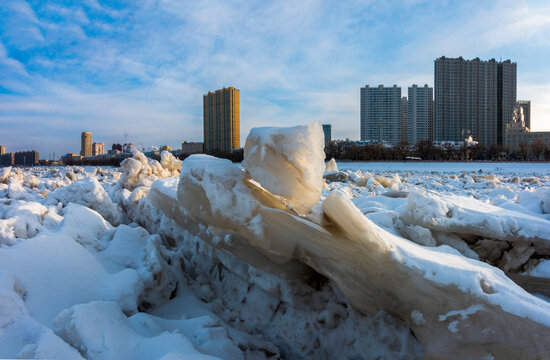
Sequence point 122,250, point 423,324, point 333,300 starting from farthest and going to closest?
point 122,250 → point 333,300 → point 423,324

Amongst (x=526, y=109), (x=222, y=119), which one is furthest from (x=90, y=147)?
(x=526, y=109)

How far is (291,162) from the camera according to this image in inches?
77.1

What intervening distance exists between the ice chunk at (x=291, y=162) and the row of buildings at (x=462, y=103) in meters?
79.5

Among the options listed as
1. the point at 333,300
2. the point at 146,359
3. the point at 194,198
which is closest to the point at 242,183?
the point at 194,198

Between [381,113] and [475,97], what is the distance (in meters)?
22.8

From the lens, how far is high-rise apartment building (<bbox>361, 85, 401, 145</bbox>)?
84500 mm

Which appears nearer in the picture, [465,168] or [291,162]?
[291,162]

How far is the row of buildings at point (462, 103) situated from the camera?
79.9 metres

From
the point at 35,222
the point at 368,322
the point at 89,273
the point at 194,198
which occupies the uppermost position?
the point at 194,198

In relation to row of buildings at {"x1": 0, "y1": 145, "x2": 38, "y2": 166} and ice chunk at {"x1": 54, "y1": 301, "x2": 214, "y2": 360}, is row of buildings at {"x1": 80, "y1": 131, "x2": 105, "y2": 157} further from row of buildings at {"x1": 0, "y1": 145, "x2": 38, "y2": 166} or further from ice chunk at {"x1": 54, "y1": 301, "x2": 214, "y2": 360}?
ice chunk at {"x1": 54, "y1": 301, "x2": 214, "y2": 360}

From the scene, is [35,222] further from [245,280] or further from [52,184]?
[52,184]

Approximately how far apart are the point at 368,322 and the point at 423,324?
0.34 metres

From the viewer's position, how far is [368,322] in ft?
6.58

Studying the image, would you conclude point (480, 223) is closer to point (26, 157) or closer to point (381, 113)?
point (381, 113)
